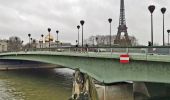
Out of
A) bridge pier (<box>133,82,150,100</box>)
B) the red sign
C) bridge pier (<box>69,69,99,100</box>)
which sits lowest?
bridge pier (<box>133,82,150,100</box>)

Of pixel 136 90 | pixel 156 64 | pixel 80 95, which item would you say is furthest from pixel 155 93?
pixel 80 95

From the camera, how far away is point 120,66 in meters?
30.3

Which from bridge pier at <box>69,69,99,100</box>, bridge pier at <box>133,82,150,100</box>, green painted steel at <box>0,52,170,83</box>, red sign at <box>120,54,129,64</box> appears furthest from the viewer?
bridge pier at <box>133,82,150,100</box>

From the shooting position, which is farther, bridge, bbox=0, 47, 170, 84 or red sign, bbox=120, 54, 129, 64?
red sign, bbox=120, 54, 129, 64

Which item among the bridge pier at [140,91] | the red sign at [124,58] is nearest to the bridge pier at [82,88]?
the red sign at [124,58]

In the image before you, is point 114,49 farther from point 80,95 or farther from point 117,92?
point 80,95

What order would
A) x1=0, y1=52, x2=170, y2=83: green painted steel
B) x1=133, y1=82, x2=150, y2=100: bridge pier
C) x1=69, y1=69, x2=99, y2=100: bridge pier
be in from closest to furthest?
1. x1=69, y1=69, x2=99, y2=100: bridge pier
2. x1=0, y1=52, x2=170, y2=83: green painted steel
3. x1=133, y1=82, x2=150, y2=100: bridge pier

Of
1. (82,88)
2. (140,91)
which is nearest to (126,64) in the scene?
(140,91)

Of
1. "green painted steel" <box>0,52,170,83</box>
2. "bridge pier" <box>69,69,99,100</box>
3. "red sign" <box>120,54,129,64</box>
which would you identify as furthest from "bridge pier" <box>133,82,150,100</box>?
"bridge pier" <box>69,69,99,100</box>

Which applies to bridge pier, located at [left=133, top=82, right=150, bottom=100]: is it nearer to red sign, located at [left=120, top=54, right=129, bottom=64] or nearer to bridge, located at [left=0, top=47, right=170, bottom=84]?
bridge, located at [left=0, top=47, right=170, bottom=84]

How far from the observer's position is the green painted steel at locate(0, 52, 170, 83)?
25.2 metres

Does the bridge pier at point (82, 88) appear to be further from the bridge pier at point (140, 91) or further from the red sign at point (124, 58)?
the bridge pier at point (140, 91)

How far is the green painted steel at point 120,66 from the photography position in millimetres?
25219

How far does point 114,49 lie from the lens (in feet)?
104
